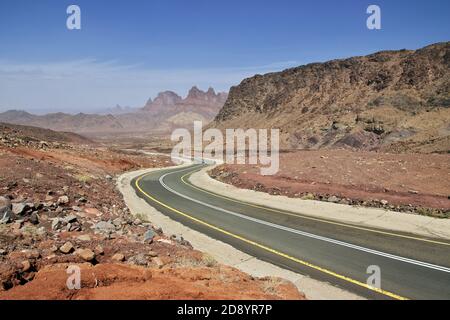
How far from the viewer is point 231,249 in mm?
12305

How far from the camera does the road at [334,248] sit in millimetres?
8844

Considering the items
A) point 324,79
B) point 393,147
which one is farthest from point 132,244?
point 324,79

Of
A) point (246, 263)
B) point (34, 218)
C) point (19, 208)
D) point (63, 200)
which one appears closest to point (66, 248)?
point (34, 218)

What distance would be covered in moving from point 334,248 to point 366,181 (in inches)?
497

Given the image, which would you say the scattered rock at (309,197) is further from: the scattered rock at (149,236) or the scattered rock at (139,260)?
the scattered rock at (139,260)

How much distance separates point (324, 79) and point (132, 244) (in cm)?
9419

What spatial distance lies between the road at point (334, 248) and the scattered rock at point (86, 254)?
5202mm

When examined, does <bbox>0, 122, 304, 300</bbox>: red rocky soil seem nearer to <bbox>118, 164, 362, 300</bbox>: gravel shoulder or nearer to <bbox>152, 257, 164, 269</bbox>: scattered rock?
<bbox>152, 257, 164, 269</bbox>: scattered rock

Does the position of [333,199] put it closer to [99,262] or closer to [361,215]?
[361,215]

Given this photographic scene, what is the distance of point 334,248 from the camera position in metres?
11.9

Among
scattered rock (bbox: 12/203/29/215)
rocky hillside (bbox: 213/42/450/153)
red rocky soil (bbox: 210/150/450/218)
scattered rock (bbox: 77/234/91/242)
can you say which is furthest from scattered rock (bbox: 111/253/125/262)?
rocky hillside (bbox: 213/42/450/153)

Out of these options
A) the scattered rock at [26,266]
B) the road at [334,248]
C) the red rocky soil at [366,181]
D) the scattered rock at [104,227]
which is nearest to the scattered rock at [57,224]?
the scattered rock at [104,227]

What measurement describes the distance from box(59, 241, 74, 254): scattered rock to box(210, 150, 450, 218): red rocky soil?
15243mm
